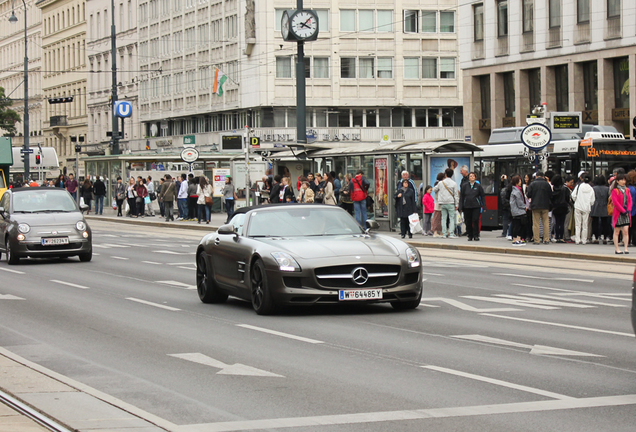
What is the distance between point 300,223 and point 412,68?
236 ft

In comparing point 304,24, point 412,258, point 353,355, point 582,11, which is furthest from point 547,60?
point 353,355

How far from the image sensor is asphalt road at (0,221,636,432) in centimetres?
754

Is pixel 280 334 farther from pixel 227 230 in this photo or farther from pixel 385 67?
pixel 385 67

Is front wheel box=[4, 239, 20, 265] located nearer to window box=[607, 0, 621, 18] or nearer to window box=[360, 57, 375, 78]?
window box=[607, 0, 621, 18]

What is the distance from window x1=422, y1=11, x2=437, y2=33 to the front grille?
243 ft

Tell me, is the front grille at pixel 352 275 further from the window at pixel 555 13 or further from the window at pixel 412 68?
the window at pixel 412 68

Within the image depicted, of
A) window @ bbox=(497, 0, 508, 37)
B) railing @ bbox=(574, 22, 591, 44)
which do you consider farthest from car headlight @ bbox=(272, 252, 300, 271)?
window @ bbox=(497, 0, 508, 37)

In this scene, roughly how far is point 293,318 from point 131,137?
304 ft

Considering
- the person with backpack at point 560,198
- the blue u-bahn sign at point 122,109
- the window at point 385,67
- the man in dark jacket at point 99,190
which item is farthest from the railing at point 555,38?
the blue u-bahn sign at point 122,109

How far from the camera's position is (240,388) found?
→ 860cm

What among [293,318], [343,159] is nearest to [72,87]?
[343,159]

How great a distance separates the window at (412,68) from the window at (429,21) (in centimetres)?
241

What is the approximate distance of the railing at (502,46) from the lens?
60562mm

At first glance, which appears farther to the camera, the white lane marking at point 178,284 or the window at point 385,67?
the window at point 385,67
